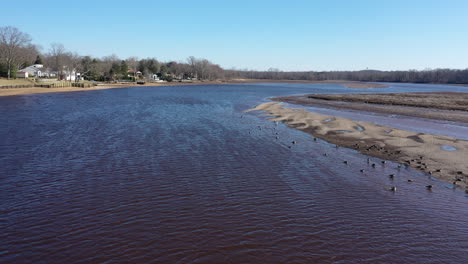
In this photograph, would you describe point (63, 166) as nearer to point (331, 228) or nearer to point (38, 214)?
point (38, 214)

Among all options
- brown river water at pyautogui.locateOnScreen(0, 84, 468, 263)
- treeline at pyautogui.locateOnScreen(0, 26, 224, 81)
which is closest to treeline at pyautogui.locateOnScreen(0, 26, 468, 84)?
treeline at pyautogui.locateOnScreen(0, 26, 224, 81)

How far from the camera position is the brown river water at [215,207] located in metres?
8.76

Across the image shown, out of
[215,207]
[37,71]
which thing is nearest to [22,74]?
[37,71]

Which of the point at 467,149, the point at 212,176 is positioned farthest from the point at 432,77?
the point at 212,176

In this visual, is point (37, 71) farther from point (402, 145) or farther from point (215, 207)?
point (215, 207)

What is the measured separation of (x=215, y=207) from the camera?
11.5 meters

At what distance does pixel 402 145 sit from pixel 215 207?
1579 centimetres

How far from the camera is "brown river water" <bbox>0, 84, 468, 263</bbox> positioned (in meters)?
8.76

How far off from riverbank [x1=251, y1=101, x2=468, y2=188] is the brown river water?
1.57m

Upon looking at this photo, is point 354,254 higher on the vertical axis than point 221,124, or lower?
lower

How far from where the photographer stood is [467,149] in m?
20.4

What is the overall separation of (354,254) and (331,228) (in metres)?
1.48

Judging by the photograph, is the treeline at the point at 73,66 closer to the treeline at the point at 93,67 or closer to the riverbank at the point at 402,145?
the treeline at the point at 93,67

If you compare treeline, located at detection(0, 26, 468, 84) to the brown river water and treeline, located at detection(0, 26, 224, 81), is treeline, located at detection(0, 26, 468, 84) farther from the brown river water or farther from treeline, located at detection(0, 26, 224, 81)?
the brown river water
